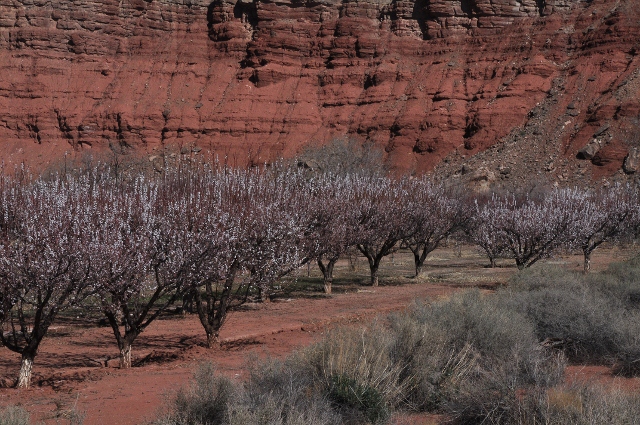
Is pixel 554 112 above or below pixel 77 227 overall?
above

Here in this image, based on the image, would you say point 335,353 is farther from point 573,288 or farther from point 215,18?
point 215,18

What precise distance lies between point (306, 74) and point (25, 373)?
74.9 m

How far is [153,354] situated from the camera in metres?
15.6

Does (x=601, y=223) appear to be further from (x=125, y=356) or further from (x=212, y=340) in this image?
(x=125, y=356)

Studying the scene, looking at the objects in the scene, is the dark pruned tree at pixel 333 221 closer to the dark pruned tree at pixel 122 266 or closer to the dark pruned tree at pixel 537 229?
the dark pruned tree at pixel 537 229

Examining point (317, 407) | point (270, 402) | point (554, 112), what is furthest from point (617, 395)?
point (554, 112)

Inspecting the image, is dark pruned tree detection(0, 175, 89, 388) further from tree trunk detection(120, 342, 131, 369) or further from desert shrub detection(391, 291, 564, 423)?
desert shrub detection(391, 291, 564, 423)

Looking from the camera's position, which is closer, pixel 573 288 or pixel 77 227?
pixel 77 227

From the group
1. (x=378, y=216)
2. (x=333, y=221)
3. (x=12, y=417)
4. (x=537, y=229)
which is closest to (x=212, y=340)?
(x=333, y=221)

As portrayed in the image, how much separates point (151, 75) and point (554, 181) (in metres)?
47.7

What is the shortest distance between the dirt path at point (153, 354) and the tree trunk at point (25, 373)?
176mm

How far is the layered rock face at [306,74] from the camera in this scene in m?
72.8

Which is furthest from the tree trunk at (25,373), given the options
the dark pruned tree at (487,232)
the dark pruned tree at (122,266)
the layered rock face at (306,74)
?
the layered rock face at (306,74)

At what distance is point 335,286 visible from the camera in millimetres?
Result: 30203
